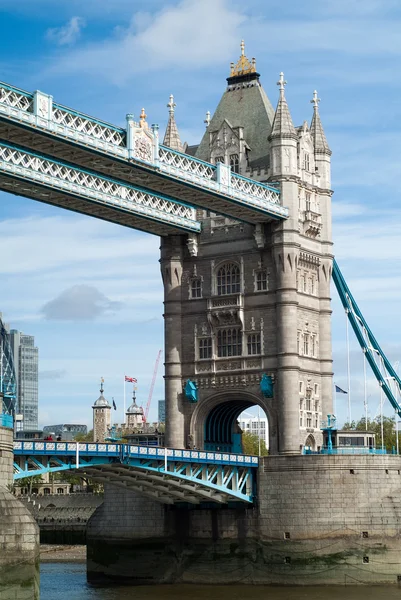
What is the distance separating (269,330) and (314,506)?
13.5 metres

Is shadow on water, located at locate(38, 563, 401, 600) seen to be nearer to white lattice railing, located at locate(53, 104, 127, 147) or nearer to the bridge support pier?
the bridge support pier

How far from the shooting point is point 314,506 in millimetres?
86562

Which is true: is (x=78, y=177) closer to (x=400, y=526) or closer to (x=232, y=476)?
Answer: (x=232, y=476)

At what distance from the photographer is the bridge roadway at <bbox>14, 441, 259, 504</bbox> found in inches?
2822

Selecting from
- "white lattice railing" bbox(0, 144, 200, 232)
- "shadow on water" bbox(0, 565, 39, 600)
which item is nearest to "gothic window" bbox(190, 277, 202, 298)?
"white lattice railing" bbox(0, 144, 200, 232)

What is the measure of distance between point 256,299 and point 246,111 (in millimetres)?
14724

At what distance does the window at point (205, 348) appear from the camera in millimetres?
95875

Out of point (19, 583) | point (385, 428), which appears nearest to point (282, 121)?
point (19, 583)

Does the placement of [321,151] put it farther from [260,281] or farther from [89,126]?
[89,126]

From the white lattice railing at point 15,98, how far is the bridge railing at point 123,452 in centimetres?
1777

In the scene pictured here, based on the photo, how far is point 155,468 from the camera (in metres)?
80.8

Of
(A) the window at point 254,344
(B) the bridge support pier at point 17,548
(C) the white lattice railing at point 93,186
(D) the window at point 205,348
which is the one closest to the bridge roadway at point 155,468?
(B) the bridge support pier at point 17,548

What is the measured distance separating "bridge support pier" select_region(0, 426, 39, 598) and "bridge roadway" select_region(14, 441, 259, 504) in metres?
6.85

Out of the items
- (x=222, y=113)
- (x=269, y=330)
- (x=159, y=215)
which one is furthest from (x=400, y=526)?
(x=222, y=113)
